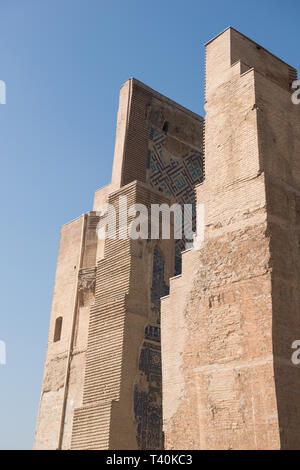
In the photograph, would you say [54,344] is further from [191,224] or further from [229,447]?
[229,447]

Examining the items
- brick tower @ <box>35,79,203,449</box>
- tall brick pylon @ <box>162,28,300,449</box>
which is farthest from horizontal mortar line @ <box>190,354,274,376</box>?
brick tower @ <box>35,79,203,449</box>

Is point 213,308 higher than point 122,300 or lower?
lower

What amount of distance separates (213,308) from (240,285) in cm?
44

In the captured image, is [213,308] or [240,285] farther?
[213,308]

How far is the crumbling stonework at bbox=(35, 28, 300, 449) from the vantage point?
19.5 ft

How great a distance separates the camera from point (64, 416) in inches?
378

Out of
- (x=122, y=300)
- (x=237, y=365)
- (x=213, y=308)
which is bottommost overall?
(x=237, y=365)

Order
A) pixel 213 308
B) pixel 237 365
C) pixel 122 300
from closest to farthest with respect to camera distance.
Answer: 1. pixel 237 365
2. pixel 213 308
3. pixel 122 300

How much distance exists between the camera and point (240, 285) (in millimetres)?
6328

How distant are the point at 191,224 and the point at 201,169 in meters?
1.64

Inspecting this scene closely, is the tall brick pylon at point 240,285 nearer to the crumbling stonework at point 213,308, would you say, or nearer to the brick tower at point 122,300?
the crumbling stonework at point 213,308

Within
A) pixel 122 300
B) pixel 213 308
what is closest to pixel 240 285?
pixel 213 308

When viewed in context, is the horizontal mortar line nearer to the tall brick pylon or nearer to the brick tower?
the tall brick pylon

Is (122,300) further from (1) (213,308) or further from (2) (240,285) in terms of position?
(2) (240,285)
